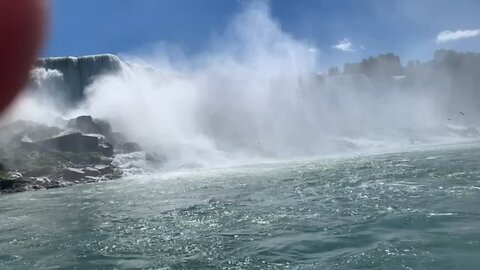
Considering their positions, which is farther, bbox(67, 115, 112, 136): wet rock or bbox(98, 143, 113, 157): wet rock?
bbox(67, 115, 112, 136): wet rock

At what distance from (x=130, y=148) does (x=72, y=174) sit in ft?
44.3

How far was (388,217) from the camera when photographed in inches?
485

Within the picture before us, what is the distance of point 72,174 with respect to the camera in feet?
128

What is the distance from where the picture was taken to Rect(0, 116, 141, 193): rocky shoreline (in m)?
37.4

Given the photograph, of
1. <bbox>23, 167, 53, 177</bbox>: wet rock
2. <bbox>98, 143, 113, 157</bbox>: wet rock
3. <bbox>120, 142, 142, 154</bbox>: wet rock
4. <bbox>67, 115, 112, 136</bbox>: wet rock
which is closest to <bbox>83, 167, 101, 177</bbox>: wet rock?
<bbox>23, 167, 53, 177</bbox>: wet rock

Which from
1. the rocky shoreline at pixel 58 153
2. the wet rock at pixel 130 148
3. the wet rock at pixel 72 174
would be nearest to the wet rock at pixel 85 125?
the rocky shoreline at pixel 58 153

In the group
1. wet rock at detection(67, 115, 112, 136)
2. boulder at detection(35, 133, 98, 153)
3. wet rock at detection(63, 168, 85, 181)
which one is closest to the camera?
wet rock at detection(63, 168, 85, 181)

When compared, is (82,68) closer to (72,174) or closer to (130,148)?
(130,148)

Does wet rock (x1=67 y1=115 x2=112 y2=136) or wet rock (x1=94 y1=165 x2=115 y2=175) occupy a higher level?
wet rock (x1=67 y1=115 x2=112 y2=136)

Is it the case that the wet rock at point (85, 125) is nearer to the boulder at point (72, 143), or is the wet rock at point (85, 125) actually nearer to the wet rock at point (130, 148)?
the wet rock at point (130, 148)

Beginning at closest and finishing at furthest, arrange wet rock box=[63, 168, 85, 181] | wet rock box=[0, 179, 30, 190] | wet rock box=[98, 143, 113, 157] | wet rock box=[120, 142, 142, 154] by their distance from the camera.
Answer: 1. wet rock box=[0, 179, 30, 190]
2. wet rock box=[63, 168, 85, 181]
3. wet rock box=[98, 143, 113, 157]
4. wet rock box=[120, 142, 142, 154]

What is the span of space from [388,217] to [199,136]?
5173cm

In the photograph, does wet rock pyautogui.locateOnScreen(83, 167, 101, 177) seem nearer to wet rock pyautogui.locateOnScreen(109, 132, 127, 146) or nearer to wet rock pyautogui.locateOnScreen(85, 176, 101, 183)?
wet rock pyautogui.locateOnScreen(85, 176, 101, 183)

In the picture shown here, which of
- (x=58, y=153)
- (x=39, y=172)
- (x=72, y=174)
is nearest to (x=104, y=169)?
(x=72, y=174)
